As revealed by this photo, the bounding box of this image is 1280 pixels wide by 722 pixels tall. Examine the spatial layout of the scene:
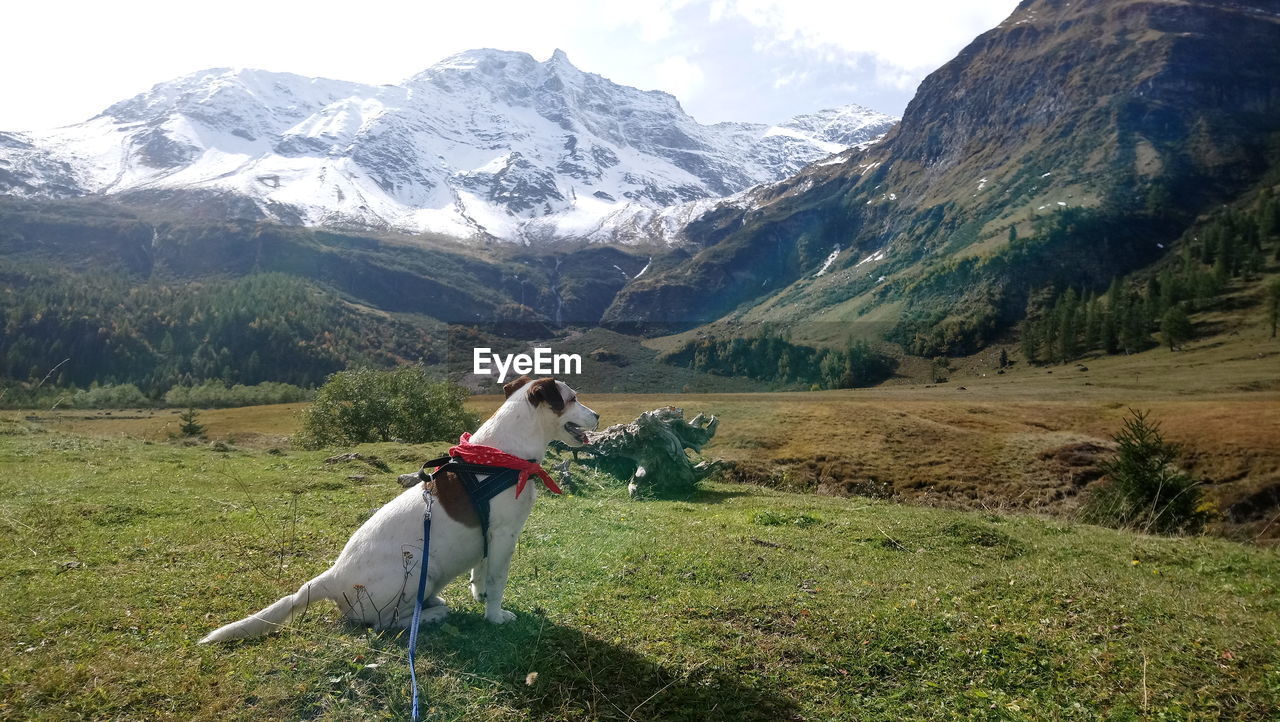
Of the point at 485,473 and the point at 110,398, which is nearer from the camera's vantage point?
the point at 485,473

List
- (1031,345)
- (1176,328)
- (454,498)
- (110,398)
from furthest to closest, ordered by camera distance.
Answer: (1031,345) < (1176,328) < (110,398) < (454,498)

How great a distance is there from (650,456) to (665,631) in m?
15.4

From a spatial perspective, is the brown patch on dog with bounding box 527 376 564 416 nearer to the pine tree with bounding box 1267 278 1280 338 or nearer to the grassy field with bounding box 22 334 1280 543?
the grassy field with bounding box 22 334 1280 543

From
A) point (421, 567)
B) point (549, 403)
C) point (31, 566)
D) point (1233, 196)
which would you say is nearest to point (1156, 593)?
point (549, 403)

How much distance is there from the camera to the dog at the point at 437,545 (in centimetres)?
625

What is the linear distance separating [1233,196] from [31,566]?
265m

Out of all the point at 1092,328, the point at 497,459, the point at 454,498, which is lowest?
the point at 454,498

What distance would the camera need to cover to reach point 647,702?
5418 mm

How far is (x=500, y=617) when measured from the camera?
682 centimetres

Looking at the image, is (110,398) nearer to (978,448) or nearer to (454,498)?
(978,448)

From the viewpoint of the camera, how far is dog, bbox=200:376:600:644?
→ 625 cm

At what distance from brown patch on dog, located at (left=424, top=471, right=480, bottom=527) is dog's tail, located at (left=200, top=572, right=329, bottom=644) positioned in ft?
4.46

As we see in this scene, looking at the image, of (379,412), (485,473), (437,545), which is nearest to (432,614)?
(437,545)

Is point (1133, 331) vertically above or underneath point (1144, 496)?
above
